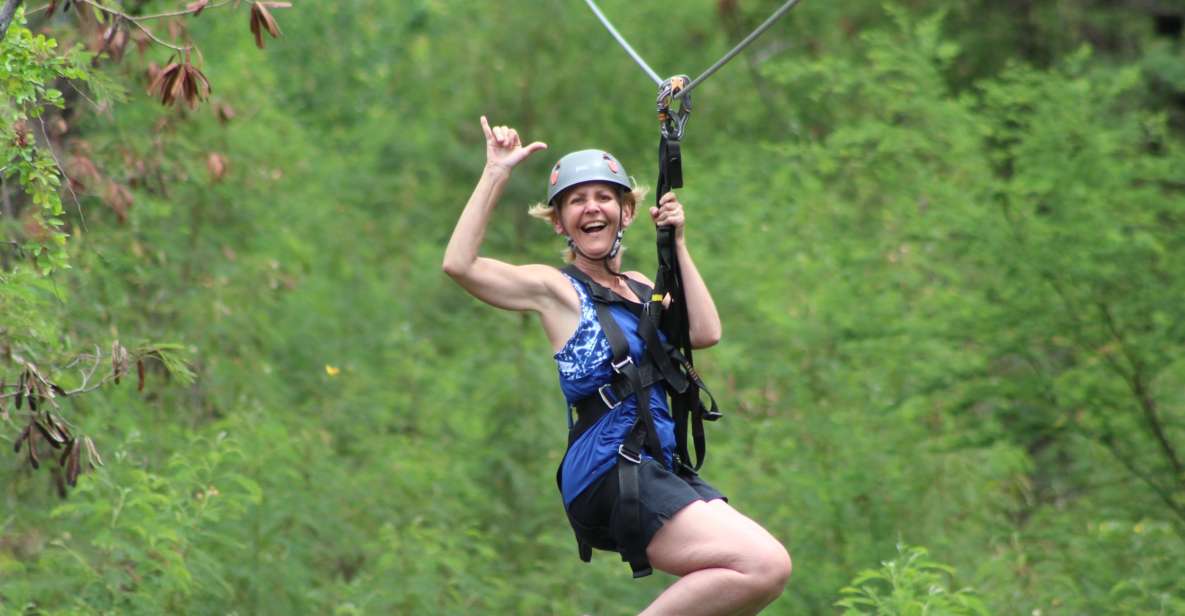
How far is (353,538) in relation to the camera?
33.0ft

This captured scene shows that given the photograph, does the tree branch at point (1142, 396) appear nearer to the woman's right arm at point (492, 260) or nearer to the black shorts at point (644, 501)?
the black shorts at point (644, 501)

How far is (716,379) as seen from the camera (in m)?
11.2

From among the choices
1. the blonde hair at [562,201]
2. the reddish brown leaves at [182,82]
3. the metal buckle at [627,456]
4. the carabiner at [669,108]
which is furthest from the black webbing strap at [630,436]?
the reddish brown leaves at [182,82]

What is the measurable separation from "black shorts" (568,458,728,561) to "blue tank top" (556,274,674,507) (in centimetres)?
4

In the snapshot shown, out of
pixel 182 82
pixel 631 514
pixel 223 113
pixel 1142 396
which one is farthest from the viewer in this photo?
pixel 1142 396

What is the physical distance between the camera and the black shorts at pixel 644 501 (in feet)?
16.3

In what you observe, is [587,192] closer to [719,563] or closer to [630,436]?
[630,436]

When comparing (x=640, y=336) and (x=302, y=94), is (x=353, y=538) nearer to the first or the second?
(x=640, y=336)

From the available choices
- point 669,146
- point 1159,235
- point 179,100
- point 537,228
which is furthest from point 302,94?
point 669,146

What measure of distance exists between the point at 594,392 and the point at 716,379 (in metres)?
6.11

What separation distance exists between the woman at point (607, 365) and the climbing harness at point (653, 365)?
2 cm

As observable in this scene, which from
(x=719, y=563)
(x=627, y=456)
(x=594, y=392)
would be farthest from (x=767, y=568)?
(x=594, y=392)

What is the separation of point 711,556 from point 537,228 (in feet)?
41.6

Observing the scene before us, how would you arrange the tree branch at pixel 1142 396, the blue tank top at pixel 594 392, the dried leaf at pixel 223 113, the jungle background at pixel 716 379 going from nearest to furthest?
the blue tank top at pixel 594 392, the jungle background at pixel 716 379, the dried leaf at pixel 223 113, the tree branch at pixel 1142 396
